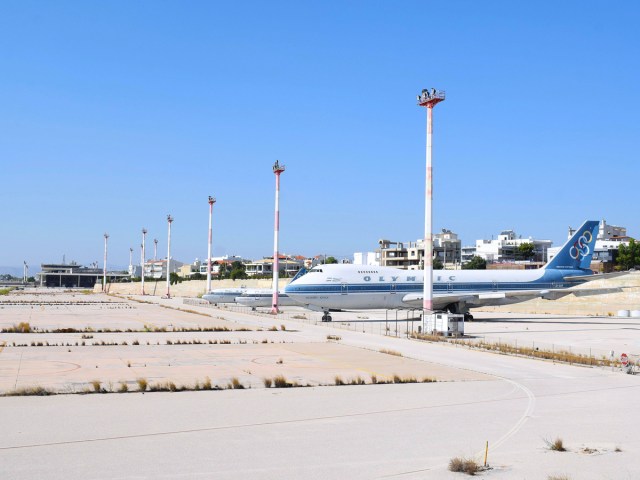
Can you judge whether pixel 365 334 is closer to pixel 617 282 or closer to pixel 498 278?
pixel 498 278

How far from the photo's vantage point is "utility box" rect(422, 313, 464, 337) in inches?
1629

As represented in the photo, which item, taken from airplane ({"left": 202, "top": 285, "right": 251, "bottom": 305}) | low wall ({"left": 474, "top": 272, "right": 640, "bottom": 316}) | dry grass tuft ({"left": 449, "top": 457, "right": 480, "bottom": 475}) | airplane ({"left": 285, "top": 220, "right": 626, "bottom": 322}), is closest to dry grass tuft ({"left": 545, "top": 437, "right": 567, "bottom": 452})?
dry grass tuft ({"left": 449, "top": 457, "right": 480, "bottom": 475})

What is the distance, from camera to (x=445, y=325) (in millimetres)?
41500

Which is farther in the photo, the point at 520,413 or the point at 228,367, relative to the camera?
the point at 228,367

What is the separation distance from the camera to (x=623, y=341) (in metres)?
41.9

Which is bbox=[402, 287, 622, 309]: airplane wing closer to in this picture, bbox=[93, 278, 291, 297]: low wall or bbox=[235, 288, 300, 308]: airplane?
bbox=[235, 288, 300, 308]: airplane

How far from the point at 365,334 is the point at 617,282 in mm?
60487

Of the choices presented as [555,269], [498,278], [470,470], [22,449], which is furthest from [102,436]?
[555,269]

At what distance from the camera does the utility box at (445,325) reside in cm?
4138

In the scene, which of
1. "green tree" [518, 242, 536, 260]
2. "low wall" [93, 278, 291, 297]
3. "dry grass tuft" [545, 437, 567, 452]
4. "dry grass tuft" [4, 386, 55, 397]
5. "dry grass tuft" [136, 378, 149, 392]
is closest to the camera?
"dry grass tuft" [545, 437, 567, 452]

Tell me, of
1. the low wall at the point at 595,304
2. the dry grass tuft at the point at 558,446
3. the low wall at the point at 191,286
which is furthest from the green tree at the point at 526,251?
the dry grass tuft at the point at 558,446

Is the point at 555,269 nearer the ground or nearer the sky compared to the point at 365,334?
nearer the sky

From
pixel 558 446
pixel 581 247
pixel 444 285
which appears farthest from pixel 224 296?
pixel 558 446

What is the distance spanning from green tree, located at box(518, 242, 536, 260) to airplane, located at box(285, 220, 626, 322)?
388 ft
